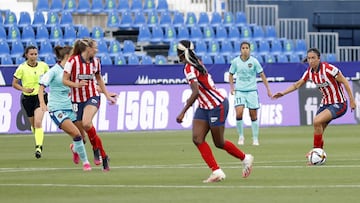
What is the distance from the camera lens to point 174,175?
16312 mm

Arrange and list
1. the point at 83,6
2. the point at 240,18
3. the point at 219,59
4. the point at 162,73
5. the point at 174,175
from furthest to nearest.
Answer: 1. the point at 240,18
2. the point at 83,6
3. the point at 219,59
4. the point at 162,73
5. the point at 174,175

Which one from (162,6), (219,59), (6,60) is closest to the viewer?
(6,60)

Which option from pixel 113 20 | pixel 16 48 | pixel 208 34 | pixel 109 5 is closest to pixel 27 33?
pixel 16 48

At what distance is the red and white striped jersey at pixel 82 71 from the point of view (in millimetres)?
17328

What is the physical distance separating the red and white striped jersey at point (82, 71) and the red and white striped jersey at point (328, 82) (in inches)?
149

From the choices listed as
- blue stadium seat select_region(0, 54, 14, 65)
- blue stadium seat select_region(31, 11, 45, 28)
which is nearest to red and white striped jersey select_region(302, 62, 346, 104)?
blue stadium seat select_region(0, 54, 14, 65)

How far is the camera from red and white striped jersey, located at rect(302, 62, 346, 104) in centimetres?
1852

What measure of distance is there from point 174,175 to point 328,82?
374 cm

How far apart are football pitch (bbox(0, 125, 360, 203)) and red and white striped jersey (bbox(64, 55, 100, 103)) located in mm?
1274

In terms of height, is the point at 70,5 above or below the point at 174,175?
above

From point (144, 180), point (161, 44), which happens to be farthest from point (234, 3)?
point (144, 180)

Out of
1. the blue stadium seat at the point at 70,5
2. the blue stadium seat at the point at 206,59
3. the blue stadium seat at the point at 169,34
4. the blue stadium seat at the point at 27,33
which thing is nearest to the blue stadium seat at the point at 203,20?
the blue stadium seat at the point at 169,34

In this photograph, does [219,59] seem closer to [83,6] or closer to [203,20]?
[203,20]

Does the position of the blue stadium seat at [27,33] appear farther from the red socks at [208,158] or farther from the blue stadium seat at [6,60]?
the red socks at [208,158]
